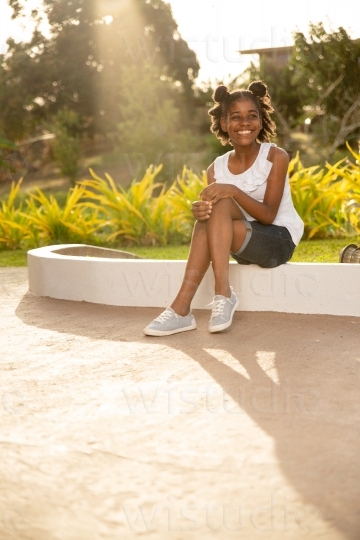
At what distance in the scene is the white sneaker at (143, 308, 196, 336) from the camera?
13.1 ft

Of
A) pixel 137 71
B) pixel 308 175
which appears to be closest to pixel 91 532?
pixel 308 175

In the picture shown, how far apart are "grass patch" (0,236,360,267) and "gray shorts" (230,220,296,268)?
1351 mm

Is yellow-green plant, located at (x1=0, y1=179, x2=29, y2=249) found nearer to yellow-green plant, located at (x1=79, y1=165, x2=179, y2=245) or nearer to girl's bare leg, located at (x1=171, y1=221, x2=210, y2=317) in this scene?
yellow-green plant, located at (x1=79, y1=165, x2=179, y2=245)

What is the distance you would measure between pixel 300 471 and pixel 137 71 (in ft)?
85.8

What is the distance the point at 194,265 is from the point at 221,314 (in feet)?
1.01

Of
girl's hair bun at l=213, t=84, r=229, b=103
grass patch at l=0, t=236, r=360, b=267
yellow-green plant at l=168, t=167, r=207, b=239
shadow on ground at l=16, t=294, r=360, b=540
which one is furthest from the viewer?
yellow-green plant at l=168, t=167, r=207, b=239

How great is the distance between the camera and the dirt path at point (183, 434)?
1.88 metres

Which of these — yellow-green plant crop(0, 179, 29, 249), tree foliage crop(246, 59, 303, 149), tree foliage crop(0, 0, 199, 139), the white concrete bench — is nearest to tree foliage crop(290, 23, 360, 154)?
tree foliage crop(246, 59, 303, 149)

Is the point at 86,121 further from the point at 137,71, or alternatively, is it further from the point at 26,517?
the point at 26,517

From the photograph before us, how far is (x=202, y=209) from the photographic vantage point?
3969 mm

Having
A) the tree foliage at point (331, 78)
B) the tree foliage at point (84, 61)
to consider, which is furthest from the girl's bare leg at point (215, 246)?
the tree foliage at point (84, 61)

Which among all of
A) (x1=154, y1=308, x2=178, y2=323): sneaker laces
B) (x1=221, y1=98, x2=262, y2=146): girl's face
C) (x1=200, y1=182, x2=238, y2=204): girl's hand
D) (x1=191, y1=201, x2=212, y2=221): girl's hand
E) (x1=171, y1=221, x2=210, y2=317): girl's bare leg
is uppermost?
(x1=221, y1=98, x2=262, y2=146): girl's face

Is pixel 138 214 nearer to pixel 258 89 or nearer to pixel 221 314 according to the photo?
pixel 258 89

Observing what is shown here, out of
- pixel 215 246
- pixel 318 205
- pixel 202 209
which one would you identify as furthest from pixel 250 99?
pixel 318 205
